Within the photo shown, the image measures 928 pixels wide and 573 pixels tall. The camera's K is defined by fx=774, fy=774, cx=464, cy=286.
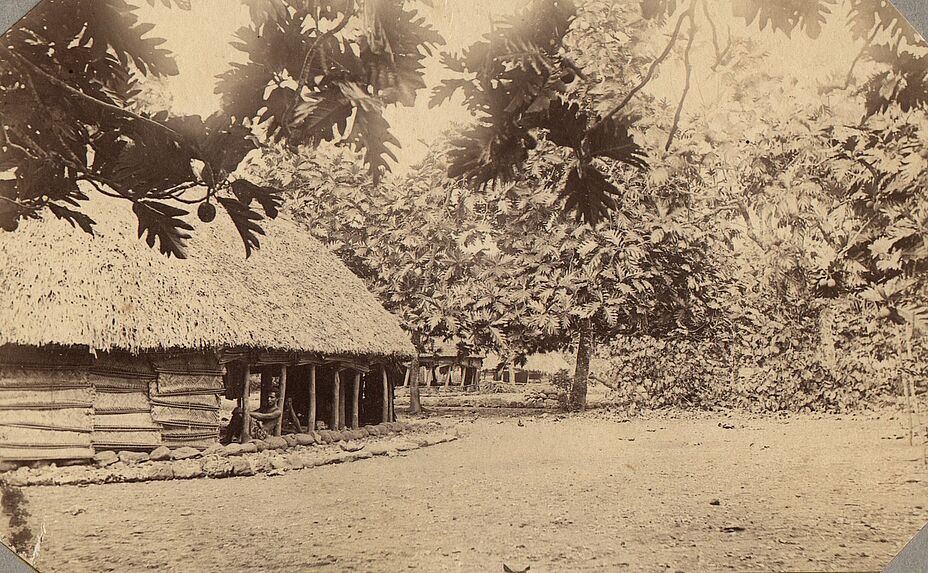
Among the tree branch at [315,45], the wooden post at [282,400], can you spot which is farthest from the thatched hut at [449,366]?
the tree branch at [315,45]

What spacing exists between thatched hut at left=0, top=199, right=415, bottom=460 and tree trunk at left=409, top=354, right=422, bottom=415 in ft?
0.17

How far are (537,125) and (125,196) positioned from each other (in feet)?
3.45

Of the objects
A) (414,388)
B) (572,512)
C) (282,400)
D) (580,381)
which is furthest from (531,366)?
(282,400)

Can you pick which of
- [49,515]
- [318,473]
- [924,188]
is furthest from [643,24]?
[49,515]

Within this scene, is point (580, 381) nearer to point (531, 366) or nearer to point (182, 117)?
point (531, 366)

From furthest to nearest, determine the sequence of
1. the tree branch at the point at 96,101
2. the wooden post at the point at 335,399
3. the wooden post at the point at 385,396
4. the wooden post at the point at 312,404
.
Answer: the wooden post at the point at 312,404
the wooden post at the point at 335,399
the wooden post at the point at 385,396
the tree branch at the point at 96,101

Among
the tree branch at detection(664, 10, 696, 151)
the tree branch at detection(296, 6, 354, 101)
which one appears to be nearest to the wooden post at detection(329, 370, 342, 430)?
the tree branch at detection(296, 6, 354, 101)

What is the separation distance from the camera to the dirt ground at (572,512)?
2.18m

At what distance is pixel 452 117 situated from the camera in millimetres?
2027

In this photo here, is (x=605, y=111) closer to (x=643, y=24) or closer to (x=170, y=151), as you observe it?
(x=643, y=24)

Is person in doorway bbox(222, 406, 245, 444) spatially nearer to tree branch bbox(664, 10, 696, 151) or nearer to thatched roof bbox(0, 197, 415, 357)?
thatched roof bbox(0, 197, 415, 357)

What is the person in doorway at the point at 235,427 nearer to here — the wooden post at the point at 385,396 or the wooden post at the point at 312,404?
the wooden post at the point at 312,404

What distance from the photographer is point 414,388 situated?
286 cm

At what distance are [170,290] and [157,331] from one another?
18cm
